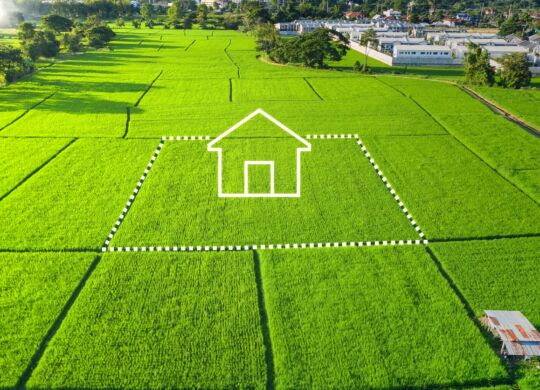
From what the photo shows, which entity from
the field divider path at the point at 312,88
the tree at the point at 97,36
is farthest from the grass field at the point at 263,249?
the tree at the point at 97,36

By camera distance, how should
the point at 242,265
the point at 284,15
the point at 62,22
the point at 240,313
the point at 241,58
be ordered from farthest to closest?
the point at 284,15 < the point at 62,22 < the point at 241,58 < the point at 242,265 < the point at 240,313

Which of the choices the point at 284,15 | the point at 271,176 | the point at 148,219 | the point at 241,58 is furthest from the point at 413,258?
the point at 284,15

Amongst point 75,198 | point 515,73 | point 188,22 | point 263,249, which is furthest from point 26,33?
point 515,73

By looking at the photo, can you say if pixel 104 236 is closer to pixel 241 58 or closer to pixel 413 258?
pixel 413 258

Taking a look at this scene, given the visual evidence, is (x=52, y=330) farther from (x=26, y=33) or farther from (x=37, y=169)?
(x=26, y=33)

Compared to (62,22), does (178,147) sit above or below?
below

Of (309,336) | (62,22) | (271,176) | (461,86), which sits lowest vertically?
(309,336)
